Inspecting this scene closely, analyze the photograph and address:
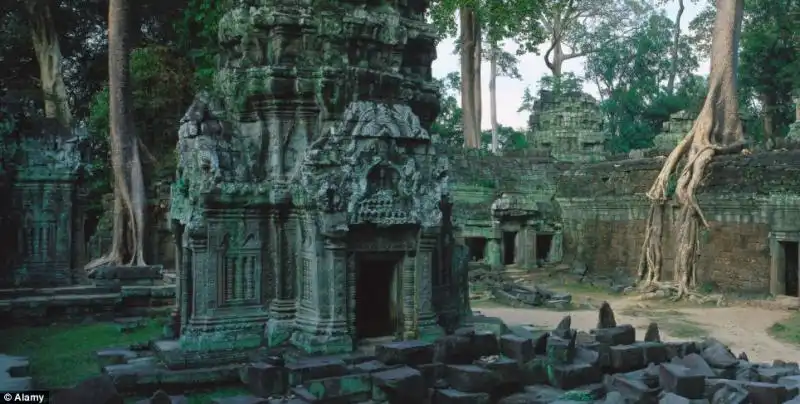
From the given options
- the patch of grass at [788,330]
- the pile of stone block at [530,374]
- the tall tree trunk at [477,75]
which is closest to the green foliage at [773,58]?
the tall tree trunk at [477,75]

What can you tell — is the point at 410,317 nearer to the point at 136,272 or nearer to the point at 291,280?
the point at 291,280

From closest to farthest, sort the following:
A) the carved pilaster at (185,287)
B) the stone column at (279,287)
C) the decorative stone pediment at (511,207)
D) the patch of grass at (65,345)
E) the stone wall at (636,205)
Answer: the stone column at (279,287) < the patch of grass at (65,345) < the carved pilaster at (185,287) < the stone wall at (636,205) < the decorative stone pediment at (511,207)

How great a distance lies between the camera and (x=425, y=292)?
7.26 m

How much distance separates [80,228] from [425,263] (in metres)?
8.05

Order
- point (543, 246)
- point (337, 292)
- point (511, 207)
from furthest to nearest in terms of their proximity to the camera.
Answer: point (543, 246) < point (511, 207) < point (337, 292)

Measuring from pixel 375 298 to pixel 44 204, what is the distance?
7.11 metres

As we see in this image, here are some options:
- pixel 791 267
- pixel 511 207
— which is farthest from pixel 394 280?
pixel 511 207

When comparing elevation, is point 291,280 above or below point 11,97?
below

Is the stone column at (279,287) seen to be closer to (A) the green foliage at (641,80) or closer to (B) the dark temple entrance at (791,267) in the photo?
(B) the dark temple entrance at (791,267)

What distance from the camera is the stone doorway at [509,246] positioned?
2080 centimetres

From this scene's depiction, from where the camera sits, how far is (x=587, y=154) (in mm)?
26969

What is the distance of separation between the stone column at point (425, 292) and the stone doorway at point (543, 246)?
14.4 m

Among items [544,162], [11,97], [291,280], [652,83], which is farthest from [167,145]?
→ [652,83]

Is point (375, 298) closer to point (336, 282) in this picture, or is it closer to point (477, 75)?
point (336, 282)
